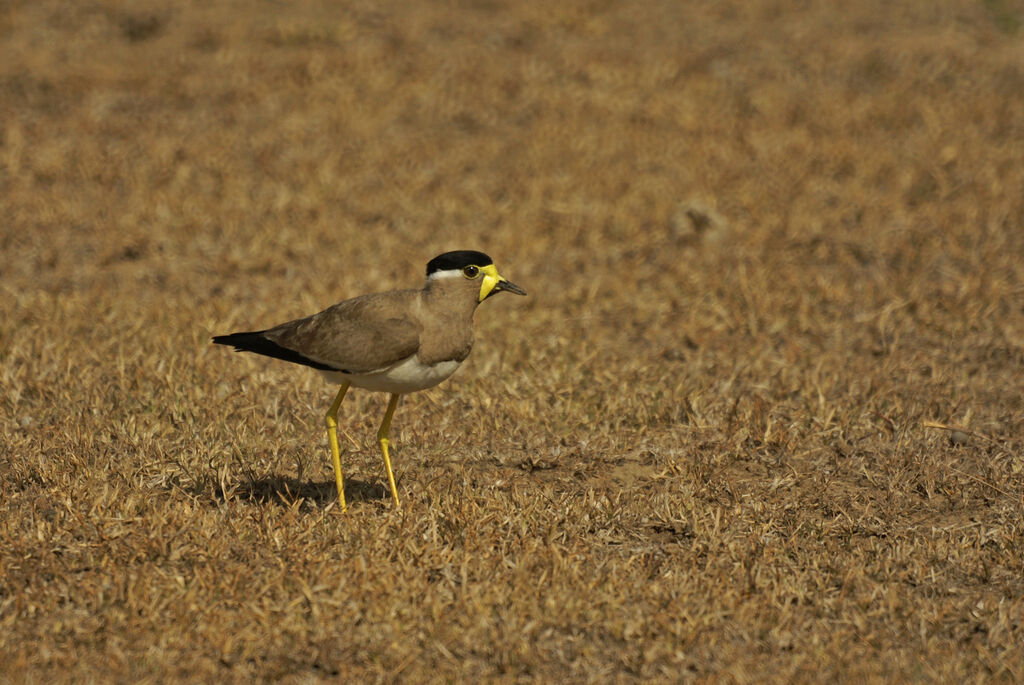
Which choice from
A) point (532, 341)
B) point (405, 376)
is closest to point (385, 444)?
point (405, 376)

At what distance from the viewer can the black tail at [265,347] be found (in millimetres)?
5297

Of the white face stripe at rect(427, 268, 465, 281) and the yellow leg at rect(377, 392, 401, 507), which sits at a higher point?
the white face stripe at rect(427, 268, 465, 281)

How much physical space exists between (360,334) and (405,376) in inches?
10.8

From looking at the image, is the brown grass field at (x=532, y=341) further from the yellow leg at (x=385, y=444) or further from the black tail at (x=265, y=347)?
the black tail at (x=265, y=347)

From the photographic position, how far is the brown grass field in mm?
4594

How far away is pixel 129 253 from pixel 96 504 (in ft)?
15.1

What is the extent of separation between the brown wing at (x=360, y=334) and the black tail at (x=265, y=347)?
0.03 metres

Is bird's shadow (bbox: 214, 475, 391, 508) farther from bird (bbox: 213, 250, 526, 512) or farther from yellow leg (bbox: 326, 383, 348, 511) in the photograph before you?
bird (bbox: 213, 250, 526, 512)

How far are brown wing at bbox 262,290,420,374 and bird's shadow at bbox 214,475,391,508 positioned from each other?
717mm

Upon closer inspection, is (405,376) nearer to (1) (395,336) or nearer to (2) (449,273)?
(1) (395,336)

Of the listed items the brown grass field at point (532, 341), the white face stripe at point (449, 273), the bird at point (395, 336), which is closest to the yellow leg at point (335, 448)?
the bird at point (395, 336)

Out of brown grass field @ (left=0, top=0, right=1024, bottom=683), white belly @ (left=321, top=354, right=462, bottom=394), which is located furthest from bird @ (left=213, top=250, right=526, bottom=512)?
brown grass field @ (left=0, top=0, right=1024, bottom=683)

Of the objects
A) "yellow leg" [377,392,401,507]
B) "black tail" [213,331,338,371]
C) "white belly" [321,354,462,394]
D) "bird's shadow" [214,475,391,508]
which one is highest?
→ "black tail" [213,331,338,371]

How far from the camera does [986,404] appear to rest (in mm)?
6945
